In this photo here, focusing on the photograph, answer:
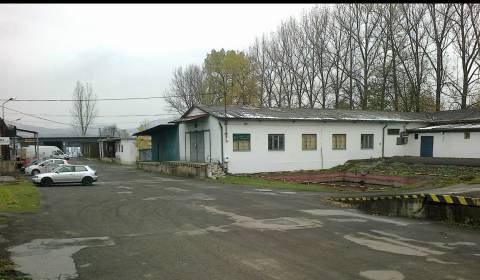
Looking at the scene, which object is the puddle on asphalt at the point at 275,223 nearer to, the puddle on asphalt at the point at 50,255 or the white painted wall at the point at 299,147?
the puddle on asphalt at the point at 50,255

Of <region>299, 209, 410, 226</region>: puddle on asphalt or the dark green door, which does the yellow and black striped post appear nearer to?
<region>299, 209, 410, 226</region>: puddle on asphalt

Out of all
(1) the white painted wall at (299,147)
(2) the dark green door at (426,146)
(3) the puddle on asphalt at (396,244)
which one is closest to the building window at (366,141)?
(1) the white painted wall at (299,147)

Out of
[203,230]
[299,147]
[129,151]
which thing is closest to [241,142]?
[299,147]

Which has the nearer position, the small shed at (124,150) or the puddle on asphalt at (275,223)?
the puddle on asphalt at (275,223)

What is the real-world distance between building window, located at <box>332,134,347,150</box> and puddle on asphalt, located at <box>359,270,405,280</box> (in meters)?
29.2

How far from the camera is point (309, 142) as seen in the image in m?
35.1

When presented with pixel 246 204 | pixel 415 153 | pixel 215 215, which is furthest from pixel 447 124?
pixel 215 215

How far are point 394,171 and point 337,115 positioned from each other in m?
7.97

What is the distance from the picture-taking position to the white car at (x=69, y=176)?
26.9 metres

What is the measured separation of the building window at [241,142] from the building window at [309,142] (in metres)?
5.48

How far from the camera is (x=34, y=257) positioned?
8969 mm

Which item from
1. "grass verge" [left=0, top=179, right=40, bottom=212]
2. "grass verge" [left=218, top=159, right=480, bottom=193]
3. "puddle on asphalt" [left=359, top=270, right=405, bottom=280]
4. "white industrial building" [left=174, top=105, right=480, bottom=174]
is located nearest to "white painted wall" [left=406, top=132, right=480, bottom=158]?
"white industrial building" [left=174, top=105, right=480, bottom=174]

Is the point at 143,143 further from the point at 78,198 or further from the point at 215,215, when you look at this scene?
the point at 215,215

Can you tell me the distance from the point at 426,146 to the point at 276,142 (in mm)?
14315
